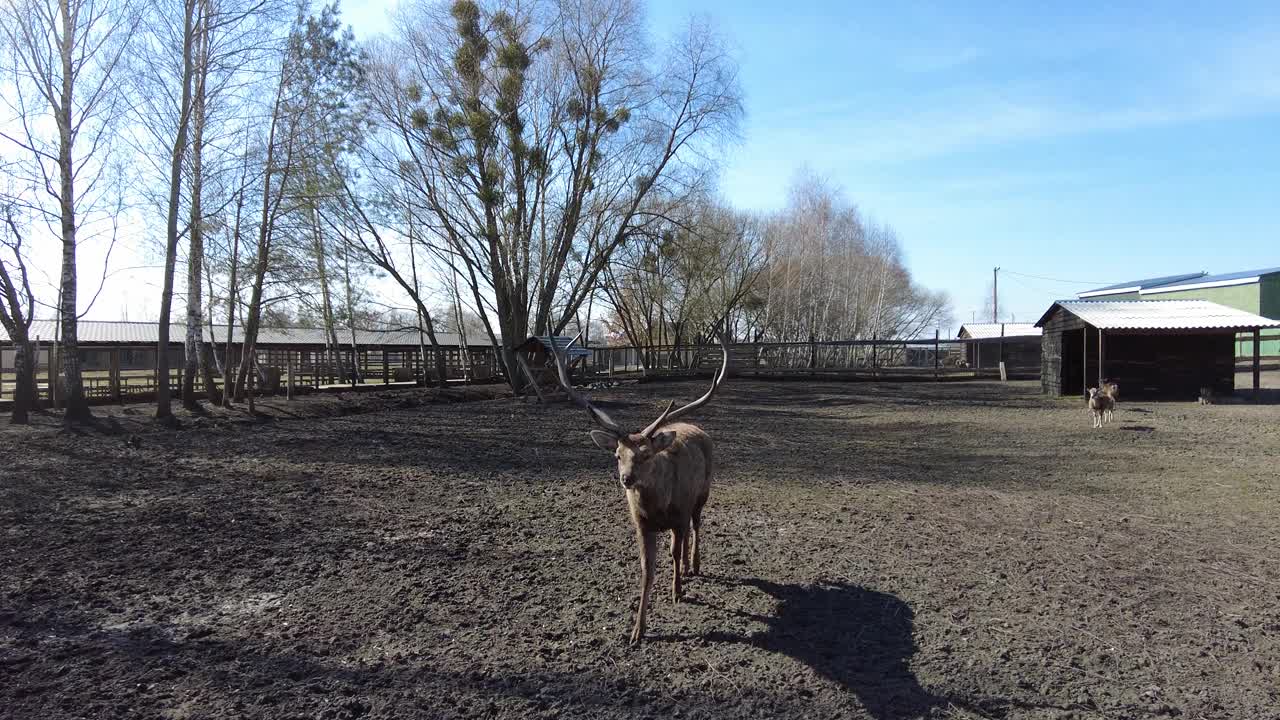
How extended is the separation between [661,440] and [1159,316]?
22853mm

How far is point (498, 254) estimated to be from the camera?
24219 mm

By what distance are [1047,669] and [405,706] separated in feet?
10.6

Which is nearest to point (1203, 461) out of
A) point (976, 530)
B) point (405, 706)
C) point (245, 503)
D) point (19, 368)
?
point (976, 530)

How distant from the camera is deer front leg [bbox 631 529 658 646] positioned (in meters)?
4.15

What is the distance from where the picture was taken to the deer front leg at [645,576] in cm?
415

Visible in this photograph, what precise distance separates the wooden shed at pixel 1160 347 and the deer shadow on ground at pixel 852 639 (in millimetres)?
18749

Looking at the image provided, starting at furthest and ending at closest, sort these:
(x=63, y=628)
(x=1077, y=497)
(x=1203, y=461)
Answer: (x=1203, y=461) → (x=1077, y=497) → (x=63, y=628)

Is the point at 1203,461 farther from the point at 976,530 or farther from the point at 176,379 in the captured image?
the point at 176,379

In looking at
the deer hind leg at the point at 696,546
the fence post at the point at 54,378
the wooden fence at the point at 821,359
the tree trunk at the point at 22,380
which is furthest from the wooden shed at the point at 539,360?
the deer hind leg at the point at 696,546

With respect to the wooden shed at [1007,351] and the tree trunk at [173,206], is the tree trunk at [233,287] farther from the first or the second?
the wooden shed at [1007,351]

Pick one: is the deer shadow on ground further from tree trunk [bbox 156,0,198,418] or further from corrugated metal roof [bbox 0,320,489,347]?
corrugated metal roof [bbox 0,320,489,347]

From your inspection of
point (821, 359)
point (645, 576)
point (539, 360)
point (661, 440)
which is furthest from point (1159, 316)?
point (645, 576)

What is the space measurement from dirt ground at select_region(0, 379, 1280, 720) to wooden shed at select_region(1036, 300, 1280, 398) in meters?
12.5

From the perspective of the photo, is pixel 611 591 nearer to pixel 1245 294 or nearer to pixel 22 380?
pixel 22 380
